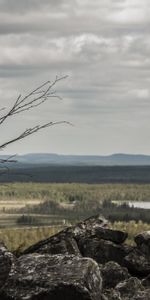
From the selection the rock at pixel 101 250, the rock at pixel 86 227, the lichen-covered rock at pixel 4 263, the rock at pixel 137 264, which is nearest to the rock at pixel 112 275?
the rock at pixel 137 264

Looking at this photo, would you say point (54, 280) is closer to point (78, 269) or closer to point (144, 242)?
point (78, 269)

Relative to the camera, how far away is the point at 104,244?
39.2 metres

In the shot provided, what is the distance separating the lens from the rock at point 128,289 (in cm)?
2868

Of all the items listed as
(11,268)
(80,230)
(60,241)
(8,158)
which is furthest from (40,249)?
(8,158)

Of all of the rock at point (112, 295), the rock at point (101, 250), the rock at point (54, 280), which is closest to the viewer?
the rock at point (54, 280)

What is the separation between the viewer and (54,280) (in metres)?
23.7

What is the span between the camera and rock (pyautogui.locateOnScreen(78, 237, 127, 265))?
126 feet

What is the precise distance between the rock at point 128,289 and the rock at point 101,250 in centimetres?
859

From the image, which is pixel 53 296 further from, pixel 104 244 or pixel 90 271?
pixel 104 244

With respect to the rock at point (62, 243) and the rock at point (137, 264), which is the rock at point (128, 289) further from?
the rock at point (137, 264)

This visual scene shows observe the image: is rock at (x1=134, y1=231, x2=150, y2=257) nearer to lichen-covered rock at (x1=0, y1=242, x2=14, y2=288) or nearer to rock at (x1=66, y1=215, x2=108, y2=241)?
rock at (x1=66, y1=215, x2=108, y2=241)

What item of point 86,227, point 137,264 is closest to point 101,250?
point 86,227

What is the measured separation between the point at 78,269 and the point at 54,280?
0.86 meters

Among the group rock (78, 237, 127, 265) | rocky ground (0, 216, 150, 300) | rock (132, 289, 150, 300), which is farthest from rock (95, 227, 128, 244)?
rock (132, 289, 150, 300)
